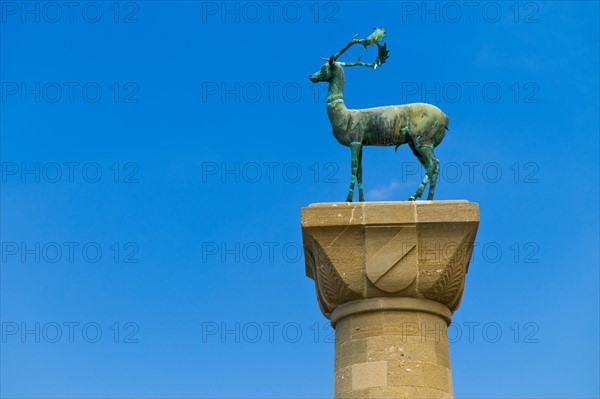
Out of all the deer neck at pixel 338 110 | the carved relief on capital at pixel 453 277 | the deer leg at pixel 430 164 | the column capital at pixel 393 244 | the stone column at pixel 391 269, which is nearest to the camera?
the stone column at pixel 391 269

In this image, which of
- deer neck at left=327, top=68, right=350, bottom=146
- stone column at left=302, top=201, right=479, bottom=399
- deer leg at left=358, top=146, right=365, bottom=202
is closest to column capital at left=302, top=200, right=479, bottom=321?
stone column at left=302, top=201, right=479, bottom=399

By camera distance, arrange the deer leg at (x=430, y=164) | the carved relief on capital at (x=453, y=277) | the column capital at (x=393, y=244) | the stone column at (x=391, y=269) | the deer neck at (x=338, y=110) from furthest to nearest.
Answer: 1. the deer neck at (x=338, y=110)
2. the deer leg at (x=430, y=164)
3. the carved relief on capital at (x=453, y=277)
4. the column capital at (x=393, y=244)
5. the stone column at (x=391, y=269)

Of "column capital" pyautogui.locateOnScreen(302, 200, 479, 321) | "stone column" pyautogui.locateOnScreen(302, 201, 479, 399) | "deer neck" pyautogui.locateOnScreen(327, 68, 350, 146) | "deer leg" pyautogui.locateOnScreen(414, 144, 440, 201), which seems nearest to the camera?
"stone column" pyautogui.locateOnScreen(302, 201, 479, 399)

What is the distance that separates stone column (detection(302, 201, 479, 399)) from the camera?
15.7 metres

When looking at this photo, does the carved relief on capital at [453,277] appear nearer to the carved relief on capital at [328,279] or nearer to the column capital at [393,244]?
the column capital at [393,244]

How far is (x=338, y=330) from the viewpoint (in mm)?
16422

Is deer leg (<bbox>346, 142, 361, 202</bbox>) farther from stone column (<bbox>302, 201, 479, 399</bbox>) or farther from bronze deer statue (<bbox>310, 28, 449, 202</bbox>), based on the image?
stone column (<bbox>302, 201, 479, 399</bbox>)

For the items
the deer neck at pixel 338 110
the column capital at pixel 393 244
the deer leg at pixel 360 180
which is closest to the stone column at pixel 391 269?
the column capital at pixel 393 244

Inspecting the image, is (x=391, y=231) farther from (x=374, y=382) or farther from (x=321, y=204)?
(x=374, y=382)

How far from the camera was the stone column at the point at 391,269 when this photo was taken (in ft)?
51.5

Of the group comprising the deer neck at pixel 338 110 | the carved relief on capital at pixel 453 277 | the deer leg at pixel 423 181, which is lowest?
the carved relief on capital at pixel 453 277

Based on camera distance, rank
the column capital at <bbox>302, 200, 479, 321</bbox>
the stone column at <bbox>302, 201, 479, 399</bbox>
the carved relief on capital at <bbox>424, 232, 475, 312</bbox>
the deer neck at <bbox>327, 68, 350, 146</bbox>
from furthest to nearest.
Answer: the deer neck at <bbox>327, 68, 350, 146</bbox> → the carved relief on capital at <bbox>424, 232, 475, 312</bbox> → the column capital at <bbox>302, 200, 479, 321</bbox> → the stone column at <bbox>302, 201, 479, 399</bbox>

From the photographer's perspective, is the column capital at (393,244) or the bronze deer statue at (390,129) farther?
the bronze deer statue at (390,129)

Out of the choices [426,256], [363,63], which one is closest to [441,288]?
[426,256]
